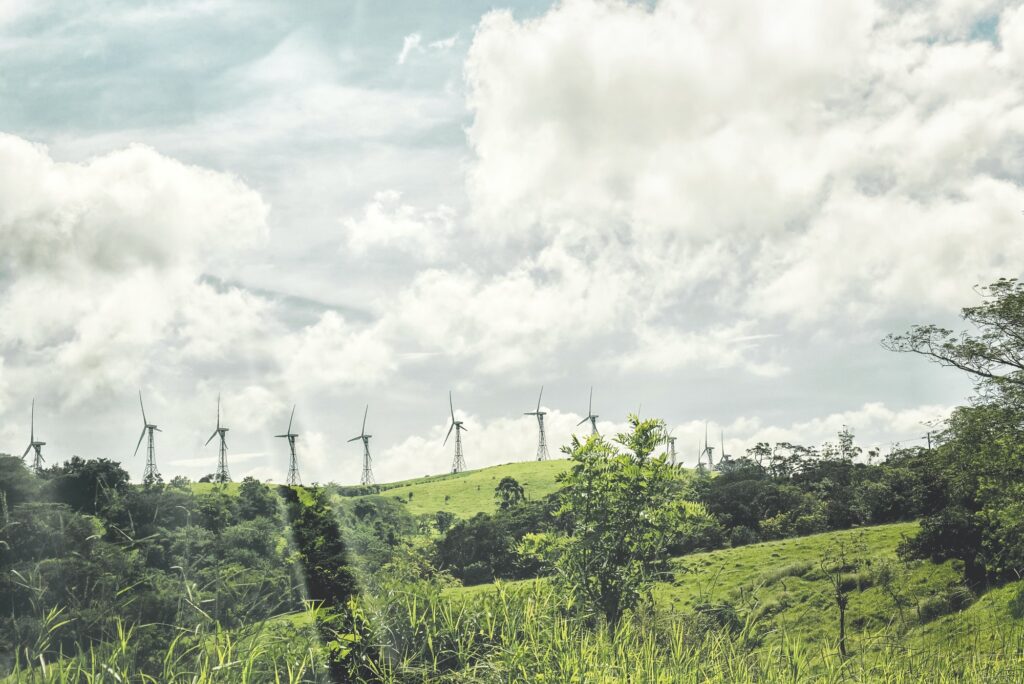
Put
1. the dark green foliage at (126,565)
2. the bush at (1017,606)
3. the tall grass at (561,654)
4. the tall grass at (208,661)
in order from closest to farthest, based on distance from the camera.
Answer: the tall grass at (208,661), the dark green foliage at (126,565), the tall grass at (561,654), the bush at (1017,606)

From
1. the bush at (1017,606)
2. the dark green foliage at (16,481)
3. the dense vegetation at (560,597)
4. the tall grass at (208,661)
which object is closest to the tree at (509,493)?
the dense vegetation at (560,597)

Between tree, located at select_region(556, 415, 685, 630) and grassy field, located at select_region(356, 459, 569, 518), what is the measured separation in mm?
106145

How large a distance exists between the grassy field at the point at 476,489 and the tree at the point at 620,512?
10614 cm

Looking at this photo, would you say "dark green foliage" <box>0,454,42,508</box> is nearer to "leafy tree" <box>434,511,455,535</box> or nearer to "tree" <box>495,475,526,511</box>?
"leafy tree" <box>434,511,455,535</box>

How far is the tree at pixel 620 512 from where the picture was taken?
613 inches

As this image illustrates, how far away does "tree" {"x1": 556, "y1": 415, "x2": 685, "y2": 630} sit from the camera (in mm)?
15580

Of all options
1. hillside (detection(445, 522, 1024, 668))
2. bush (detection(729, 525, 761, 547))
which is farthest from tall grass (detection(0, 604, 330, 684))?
bush (detection(729, 525, 761, 547))

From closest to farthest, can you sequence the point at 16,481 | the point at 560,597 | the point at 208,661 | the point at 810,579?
1. the point at 208,661
2. the point at 560,597
3. the point at 16,481
4. the point at 810,579

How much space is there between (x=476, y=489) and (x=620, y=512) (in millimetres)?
130787

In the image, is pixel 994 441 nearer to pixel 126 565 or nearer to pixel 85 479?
pixel 126 565

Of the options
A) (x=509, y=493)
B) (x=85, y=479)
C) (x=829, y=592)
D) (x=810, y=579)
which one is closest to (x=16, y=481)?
(x=85, y=479)

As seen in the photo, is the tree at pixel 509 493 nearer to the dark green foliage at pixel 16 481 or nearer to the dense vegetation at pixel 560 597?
the dense vegetation at pixel 560 597

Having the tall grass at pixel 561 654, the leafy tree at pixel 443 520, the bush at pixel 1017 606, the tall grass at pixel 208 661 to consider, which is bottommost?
the bush at pixel 1017 606

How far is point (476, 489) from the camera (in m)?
145
